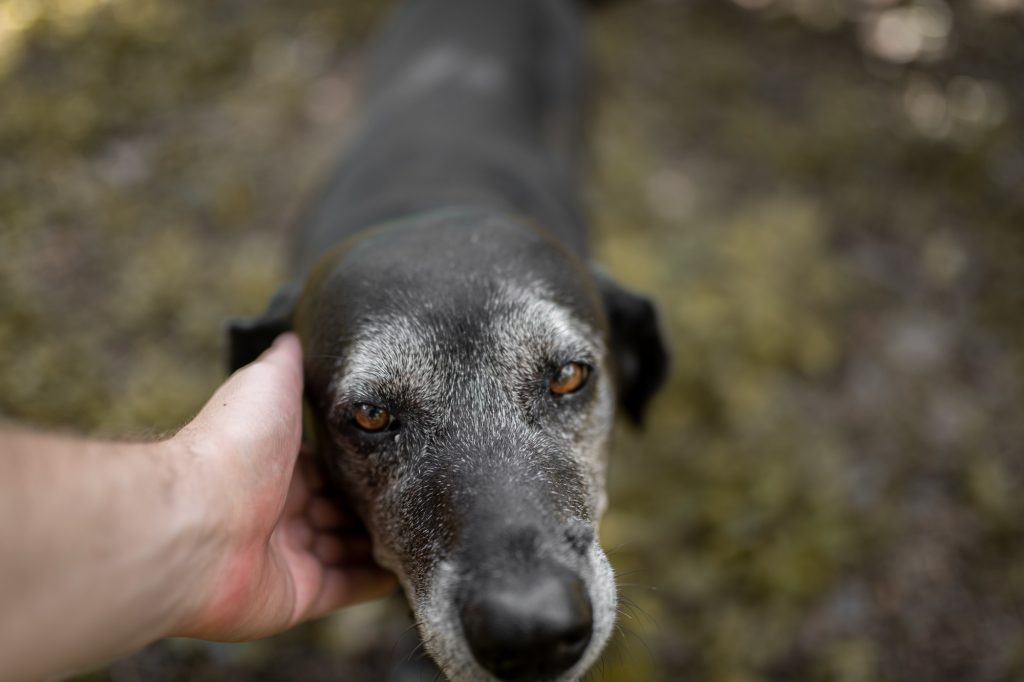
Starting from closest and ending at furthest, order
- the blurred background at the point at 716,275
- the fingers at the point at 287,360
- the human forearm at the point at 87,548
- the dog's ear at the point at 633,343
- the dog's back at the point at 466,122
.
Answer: the human forearm at the point at 87,548 < the fingers at the point at 287,360 < the dog's ear at the point at 633,343 < the blurred background at the point at 716,275 < the dog's back at the point at 466,122

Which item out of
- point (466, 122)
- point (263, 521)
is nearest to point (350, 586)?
point (263, 521)

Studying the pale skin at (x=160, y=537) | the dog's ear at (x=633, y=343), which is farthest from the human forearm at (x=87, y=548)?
the dog's ear at (x=633, y=343)

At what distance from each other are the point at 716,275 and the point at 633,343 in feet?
6.18

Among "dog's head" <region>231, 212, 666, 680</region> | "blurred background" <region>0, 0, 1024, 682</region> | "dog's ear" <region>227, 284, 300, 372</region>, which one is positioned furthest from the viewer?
"blurred background" <region>0, 0, 1024, 682</region>

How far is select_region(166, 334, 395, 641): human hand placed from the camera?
1972 millimetres

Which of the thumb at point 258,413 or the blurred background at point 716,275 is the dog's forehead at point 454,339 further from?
the blurred background at point 716,275

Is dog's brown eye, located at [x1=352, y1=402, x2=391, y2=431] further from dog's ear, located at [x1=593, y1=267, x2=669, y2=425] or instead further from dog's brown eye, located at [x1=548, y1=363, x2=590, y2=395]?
dog's ear, located at [x1=593, y1=267, x2=669, y2=425]

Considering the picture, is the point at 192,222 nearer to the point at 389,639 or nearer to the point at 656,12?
the point at 389,639

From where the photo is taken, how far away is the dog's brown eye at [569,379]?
2.54 meters

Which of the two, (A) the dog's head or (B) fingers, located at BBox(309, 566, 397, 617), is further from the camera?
(B) fingers, located at BBox(309, 566, 397, 617)

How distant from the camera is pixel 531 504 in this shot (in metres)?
2.12

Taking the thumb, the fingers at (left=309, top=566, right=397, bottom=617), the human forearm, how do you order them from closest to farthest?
the human forearm → the thumb → the fingers at (left=309, top=566, right=397, bottom=617)

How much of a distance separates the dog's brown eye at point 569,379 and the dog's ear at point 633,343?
549 millimetres

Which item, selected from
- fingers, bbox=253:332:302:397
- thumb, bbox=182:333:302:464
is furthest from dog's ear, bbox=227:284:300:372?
thumb, bbox=182:333:302:464
